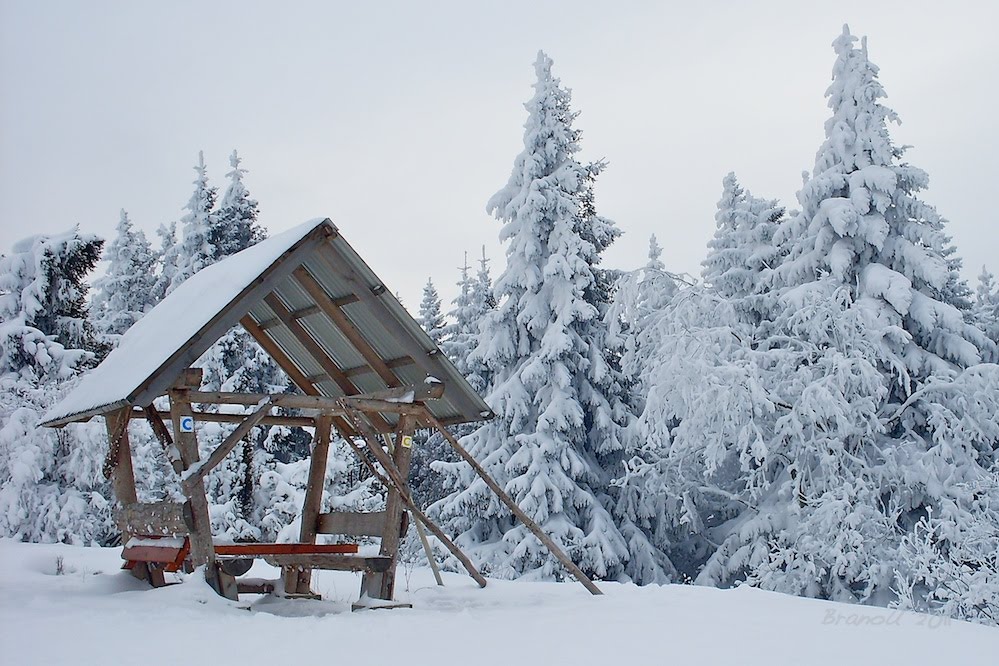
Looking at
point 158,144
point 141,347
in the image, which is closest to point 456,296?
point 158,144

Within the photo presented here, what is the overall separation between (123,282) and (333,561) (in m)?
26.6

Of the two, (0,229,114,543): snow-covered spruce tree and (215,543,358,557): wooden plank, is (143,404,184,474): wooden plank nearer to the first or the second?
(215,543,358,557): wooden plank

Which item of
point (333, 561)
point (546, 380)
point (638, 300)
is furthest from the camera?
point (546, 380)

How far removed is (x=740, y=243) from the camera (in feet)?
89.7

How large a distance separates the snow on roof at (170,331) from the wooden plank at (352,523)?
3121 mm

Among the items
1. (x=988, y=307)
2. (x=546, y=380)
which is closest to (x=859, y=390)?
(x=546, y=380)

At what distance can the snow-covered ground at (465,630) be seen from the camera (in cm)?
639

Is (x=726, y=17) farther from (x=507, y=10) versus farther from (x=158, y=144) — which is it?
(x=158, y=144)

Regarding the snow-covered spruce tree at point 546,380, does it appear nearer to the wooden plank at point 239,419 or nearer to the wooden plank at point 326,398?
the wooden plank at point 239,419

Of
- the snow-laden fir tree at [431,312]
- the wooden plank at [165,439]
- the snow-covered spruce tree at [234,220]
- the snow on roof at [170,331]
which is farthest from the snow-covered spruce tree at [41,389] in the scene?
the snow-laden fir tree at [431,312]

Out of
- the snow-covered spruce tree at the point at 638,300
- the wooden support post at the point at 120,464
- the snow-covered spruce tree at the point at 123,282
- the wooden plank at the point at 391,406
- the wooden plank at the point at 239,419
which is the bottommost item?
the wooden support post at the point at 120,464

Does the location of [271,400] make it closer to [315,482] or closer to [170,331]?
[170,331]

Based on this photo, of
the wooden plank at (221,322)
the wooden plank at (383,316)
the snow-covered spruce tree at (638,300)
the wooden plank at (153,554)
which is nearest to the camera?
the wooden plank at (221,322)

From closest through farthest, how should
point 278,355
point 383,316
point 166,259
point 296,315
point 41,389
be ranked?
point 383,316
point 296,315
point 278,355
point 41,389
point 166,259
